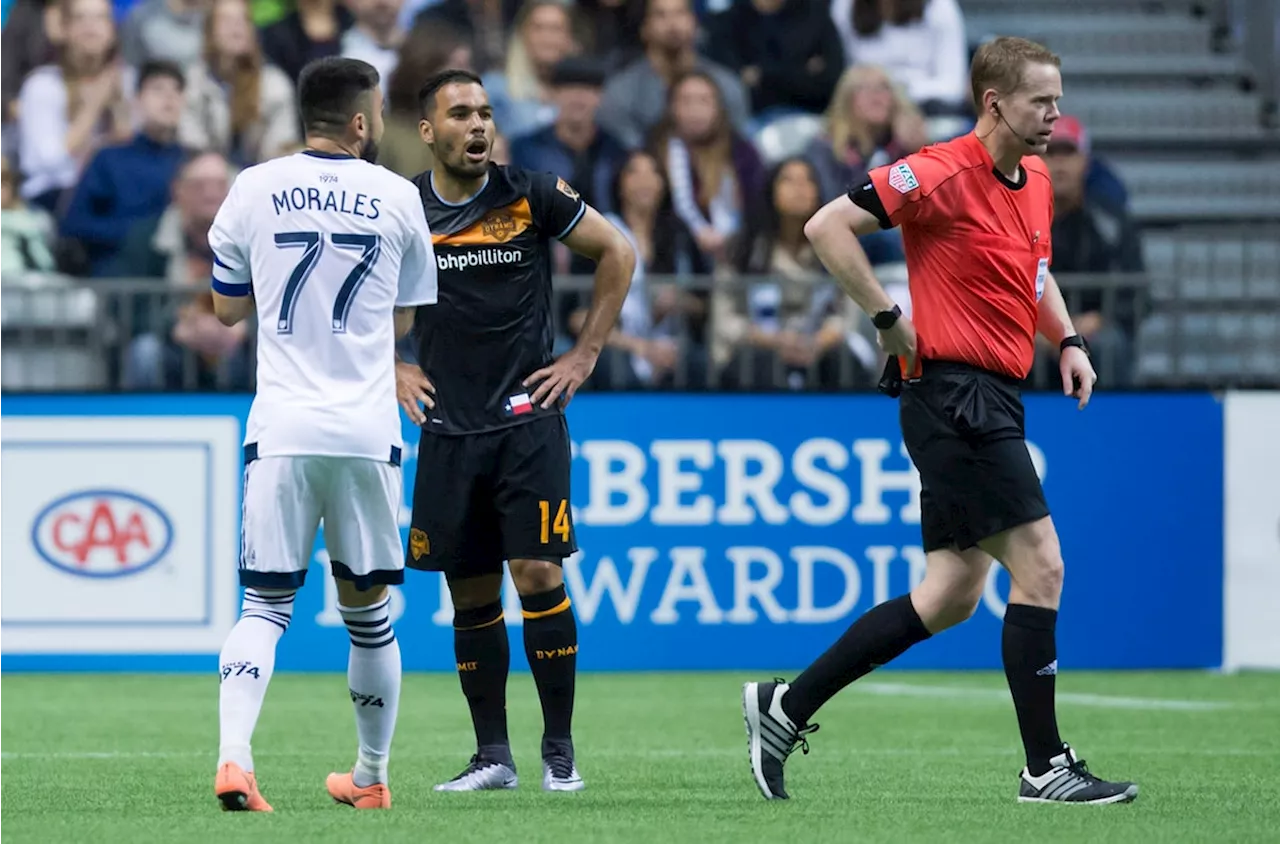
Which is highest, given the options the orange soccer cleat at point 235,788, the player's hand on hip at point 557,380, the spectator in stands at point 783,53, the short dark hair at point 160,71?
the spectator in stands at point 783,53

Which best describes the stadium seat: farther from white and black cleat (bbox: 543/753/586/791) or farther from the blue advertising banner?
white and black cleat (bbox: 543/753/586/791)

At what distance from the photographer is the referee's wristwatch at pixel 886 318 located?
21.3ft

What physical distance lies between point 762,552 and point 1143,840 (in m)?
6.23

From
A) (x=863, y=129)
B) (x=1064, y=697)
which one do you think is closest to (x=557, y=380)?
(x=1064, y=697)

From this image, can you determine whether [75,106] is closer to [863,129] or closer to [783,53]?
[783,53]

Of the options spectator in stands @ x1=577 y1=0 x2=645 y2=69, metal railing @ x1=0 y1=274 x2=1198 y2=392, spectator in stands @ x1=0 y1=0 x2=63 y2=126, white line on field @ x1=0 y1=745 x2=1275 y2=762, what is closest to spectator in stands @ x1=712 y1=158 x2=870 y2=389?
metal railing @ x1=0 y1=274 x2=1198 y2=392

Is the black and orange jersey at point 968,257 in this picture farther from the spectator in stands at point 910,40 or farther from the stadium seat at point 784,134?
the spectator in stands at point 910,40

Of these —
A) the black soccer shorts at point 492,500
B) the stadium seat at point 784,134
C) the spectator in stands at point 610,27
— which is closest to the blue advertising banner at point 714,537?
the stadium seat at point 784,134

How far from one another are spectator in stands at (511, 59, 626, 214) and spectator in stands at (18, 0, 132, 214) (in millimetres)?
2828

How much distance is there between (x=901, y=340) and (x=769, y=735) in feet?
4.01

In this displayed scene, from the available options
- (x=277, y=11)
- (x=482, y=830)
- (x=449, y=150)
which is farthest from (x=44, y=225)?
(x=482, y=830)

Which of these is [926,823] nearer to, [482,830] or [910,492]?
[482,830]

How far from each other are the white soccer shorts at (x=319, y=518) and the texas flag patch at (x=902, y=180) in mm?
1644

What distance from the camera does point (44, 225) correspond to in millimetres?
A: 14281
